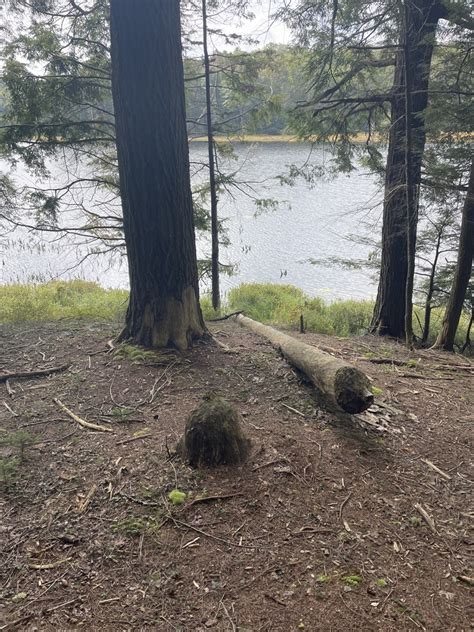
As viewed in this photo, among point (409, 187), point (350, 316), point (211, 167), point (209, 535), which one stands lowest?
point (350, 316)

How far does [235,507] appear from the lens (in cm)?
257

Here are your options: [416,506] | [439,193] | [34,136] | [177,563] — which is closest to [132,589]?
[177,563]

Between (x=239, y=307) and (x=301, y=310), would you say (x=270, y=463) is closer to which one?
(x=301, y=310)

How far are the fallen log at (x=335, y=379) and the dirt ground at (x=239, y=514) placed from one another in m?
0.17

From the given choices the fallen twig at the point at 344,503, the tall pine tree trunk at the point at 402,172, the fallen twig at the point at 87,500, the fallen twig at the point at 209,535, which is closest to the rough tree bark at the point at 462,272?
the tall pine tree trunk at the point at 402,172

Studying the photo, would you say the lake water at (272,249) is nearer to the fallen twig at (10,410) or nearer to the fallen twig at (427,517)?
the fallen twig at (10,410)

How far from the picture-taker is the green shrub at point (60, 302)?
705cm

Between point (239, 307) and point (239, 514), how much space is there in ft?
28.2

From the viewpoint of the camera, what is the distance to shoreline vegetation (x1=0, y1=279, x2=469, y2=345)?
7.41 meters

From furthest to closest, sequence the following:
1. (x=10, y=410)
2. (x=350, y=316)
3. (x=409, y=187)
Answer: (x=350, y=316)
(x=409, y=187)
(x=10, y=410)

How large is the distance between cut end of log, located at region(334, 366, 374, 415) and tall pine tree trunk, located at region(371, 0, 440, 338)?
3.92 m

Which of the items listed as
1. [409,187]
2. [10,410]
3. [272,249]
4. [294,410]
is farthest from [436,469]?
[272,249]

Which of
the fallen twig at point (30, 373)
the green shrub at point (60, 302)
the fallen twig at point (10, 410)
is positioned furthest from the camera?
the green shrub at point (60, 302)

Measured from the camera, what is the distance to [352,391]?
3328 mm
